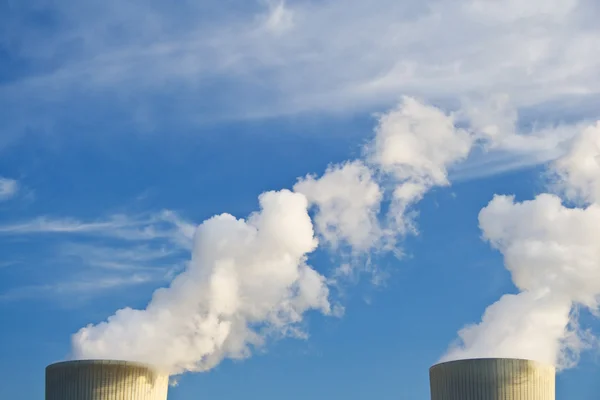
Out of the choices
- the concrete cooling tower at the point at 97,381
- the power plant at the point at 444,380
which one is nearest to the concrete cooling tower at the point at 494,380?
the power plant at the point at 444,380

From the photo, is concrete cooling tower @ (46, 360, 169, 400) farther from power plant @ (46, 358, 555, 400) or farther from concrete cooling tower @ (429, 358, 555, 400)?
concrete cooling tower @ (429, 358, 555, 400)

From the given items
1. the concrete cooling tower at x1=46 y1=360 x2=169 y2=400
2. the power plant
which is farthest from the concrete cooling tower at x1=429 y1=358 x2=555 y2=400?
the concrete cooling tower at x1=46 y1=360 x2=169 y2=400

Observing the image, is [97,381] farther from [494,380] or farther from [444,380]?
[494,380]

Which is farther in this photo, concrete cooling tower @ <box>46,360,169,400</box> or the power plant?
concrete cooling tower @ <box>46,360,169,400</box>

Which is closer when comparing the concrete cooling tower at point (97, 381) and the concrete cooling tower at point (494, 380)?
the concrete cooling tower at point (494, 380)

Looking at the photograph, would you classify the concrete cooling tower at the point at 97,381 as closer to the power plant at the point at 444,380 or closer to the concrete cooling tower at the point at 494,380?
the power plant at the point at 444,380
